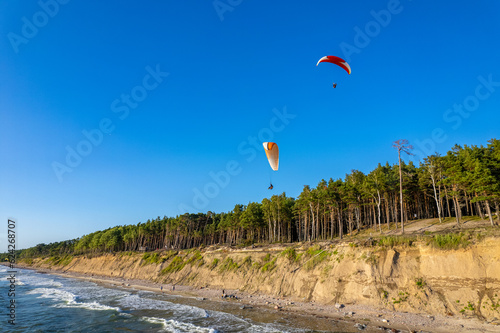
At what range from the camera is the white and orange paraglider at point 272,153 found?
35812 mm

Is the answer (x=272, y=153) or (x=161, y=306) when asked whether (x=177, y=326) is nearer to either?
(x=161, y=306)

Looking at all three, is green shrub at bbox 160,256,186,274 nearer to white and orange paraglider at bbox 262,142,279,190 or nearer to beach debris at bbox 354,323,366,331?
white and orange paraglider at bbox 262,142,279,190

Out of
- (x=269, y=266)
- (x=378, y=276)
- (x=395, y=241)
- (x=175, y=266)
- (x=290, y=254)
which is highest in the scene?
(x=395, y=241)

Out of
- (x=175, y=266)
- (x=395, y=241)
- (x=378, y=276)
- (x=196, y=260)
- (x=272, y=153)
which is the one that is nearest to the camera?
(x=378, y=276)

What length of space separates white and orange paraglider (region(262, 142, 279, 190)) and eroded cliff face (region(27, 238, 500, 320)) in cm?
1304

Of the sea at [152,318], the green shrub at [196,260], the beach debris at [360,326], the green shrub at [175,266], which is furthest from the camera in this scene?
the green shrub at [175,266]

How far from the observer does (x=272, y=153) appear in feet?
118

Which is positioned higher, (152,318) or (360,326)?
(360,326)

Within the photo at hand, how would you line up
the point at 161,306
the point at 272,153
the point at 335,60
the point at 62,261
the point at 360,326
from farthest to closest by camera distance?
the point at 62,261 < the point at 272,153 < the point at 335,60 < the point at 161,306 < the point at 360,326

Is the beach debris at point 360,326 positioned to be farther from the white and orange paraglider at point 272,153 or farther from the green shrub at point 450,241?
the white and orange paraglider at point 272,153

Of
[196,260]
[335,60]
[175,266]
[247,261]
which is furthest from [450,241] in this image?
[175,266]

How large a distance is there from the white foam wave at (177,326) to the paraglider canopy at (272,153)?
68.2 feet

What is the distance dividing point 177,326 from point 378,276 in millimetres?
20123

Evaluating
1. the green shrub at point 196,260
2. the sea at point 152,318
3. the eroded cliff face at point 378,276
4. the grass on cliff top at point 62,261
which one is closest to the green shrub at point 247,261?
the eroded cliff face at point 378,276
